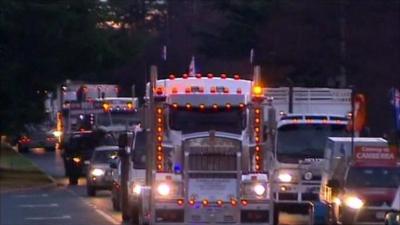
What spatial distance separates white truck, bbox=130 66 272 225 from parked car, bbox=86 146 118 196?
1568 centimetres

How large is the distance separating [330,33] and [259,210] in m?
33.4

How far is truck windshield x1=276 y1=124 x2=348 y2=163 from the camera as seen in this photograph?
30016 mm

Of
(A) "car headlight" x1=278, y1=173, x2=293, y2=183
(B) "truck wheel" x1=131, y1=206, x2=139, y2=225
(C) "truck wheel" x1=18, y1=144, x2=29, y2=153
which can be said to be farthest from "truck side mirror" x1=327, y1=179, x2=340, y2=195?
(C) "truck wheel" x1=18, y1=144, x2=29, y2=153

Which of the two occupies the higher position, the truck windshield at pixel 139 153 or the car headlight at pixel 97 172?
the truck windshield at pixel 139 153

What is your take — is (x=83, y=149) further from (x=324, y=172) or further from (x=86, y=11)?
(x=324, y=172)

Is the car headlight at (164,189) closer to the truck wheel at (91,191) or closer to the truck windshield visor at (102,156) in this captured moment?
the truck windshield visor at (102,156)

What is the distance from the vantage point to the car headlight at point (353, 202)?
82.8ft

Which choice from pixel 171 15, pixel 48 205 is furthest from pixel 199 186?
pixel 171 15

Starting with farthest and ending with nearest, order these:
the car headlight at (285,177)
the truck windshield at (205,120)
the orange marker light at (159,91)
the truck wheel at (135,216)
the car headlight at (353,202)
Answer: the car headlight at (285,177) < the truck wheel at (135,216) < the car headlight at (353,202) < the orange marker light at (159,91) < the truck windshield at (205,120)

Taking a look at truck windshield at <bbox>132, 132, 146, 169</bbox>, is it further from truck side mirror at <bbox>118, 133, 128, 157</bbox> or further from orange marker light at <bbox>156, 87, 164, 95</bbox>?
orange marker light at <bbox>156, 87, 164, 95</bbox>

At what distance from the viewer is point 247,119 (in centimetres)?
2444

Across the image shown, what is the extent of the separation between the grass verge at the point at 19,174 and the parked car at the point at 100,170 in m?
7.31

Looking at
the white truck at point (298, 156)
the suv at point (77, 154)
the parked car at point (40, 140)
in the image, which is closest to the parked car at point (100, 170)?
the suv at point (77, 154)

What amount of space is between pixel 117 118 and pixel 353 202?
764 inches
